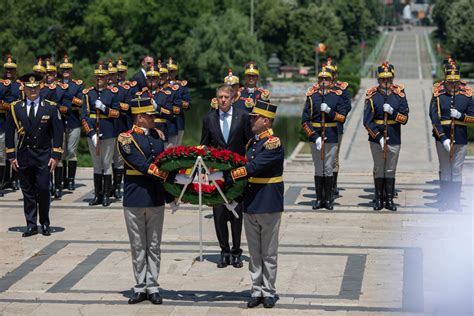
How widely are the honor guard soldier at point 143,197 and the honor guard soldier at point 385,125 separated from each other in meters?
6.92

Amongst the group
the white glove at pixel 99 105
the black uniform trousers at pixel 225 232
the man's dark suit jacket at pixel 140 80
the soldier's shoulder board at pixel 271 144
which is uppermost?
the soldier's shoulder board at pixel 271 144

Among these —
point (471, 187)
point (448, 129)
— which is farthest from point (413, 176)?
point (448, 129)

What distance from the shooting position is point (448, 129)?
19594 millimetres

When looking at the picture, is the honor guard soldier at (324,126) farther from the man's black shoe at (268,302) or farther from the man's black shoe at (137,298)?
the man's black shoe at (137,298)

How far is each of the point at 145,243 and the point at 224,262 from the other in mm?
2226

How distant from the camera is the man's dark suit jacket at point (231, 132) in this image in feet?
49.9

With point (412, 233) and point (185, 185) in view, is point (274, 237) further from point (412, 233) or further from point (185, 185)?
point (412, 233)

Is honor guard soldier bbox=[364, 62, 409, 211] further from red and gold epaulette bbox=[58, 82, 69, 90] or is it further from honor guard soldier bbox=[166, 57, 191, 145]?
red and gold epaulette bbox=[58, 82, 69, 90]

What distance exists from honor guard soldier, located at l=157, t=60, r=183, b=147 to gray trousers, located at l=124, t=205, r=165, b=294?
7905 millimetres

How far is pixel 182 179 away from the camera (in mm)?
13320

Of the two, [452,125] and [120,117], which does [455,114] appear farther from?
[120,117]

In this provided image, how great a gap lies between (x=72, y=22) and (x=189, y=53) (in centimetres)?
1299

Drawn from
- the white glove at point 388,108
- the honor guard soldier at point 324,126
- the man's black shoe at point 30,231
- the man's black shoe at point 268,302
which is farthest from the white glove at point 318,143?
the man's black shoe at point 268,302

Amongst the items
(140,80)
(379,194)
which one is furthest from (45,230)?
(379,194)
